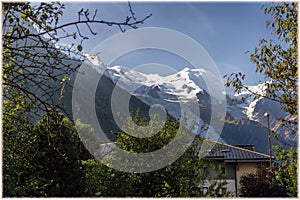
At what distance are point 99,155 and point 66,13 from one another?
2.66m

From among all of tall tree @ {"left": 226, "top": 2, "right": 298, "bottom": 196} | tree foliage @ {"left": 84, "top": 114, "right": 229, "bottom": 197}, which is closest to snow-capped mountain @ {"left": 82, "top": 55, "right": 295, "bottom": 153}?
tall tree @ {"left": 226, "top": 2, "right": 298, "bottom": 196}

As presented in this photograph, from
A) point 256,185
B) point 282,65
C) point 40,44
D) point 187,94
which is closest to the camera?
point 40,44

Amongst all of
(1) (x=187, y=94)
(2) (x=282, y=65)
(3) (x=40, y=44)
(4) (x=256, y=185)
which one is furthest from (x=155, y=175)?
(4) (x=256, y=185)

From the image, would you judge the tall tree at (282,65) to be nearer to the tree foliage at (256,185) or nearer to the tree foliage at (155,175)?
the tree foliage at (155,175)

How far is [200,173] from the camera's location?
11.0 ft

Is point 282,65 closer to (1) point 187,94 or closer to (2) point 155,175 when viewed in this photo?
(1) point 187,94

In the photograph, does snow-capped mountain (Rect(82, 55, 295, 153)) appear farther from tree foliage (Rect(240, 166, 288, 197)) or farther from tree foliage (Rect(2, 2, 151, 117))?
tree foliage (Rect(240, 166, 288, 197))

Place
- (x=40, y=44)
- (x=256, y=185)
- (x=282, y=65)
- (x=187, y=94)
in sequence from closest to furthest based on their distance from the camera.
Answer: (x=40, y=44) < (x=282, y=65) < (x=187, y=94) < (x=256, y=185)

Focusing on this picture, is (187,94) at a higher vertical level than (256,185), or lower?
higher

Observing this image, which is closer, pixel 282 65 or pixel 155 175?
pixel 282 65

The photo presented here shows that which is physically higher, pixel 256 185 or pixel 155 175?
pixel 155 175

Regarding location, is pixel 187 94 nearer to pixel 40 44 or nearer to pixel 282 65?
pixel 282 65

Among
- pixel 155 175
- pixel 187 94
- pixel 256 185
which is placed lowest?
pixel 256 185

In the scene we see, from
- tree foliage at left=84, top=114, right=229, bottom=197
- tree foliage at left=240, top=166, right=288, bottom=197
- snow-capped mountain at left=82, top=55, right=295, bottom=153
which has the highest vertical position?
snow-capped mountain at left=82, top=55, right=295, bottom=153
